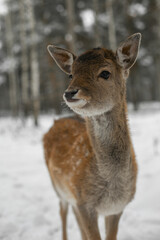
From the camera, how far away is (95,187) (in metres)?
2.45

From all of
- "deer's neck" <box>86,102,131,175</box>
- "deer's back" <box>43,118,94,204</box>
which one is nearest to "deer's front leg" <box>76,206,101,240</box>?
"deer's back" <box>43,118,94,204</box>

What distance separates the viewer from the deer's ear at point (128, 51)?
2.48 metres

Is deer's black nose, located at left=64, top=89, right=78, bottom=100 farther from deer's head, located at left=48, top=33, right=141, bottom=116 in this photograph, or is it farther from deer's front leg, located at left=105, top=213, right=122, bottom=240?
deer's front leg, located at left=105, top=213, right=122, bottom=240

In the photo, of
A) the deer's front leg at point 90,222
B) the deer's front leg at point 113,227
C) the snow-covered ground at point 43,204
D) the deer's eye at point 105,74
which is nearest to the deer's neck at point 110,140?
the deer's eye at point 105,74

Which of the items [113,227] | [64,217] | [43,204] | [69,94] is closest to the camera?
[69,94]

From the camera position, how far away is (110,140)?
2506 mm

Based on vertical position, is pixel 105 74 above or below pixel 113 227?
above

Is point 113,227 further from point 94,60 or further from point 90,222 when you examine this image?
point 94,60

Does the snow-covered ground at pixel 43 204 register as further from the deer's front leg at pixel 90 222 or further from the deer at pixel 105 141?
the deer's front leg at pixel 90 222

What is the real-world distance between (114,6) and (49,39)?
5.16 metres

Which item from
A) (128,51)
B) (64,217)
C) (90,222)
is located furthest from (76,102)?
(64,217)

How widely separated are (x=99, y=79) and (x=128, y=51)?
1.62 feet

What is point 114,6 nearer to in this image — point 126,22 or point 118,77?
point 126,22

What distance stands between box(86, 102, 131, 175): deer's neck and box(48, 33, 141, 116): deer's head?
0.42 ft
